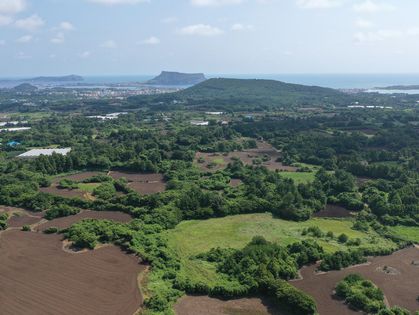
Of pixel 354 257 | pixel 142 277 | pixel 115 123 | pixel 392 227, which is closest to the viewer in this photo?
pixel 142 277

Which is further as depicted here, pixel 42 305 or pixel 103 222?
pixel 103 222

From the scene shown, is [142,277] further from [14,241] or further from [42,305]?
[14,241]

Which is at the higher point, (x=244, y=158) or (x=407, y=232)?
(x=244, y=158)

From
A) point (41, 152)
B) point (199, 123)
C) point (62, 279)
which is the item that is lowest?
point (62, 279)

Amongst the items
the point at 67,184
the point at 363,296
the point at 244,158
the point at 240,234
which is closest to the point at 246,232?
the point at 240,234

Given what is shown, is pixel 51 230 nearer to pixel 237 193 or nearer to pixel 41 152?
pixel 237 193

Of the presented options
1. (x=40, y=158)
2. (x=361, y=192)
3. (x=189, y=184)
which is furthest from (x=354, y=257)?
(x=40, y=158)

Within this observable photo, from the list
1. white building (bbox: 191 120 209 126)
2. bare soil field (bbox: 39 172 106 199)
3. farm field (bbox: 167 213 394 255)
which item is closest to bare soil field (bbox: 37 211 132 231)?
bare soil field (bbox: 39 172 106 199)
